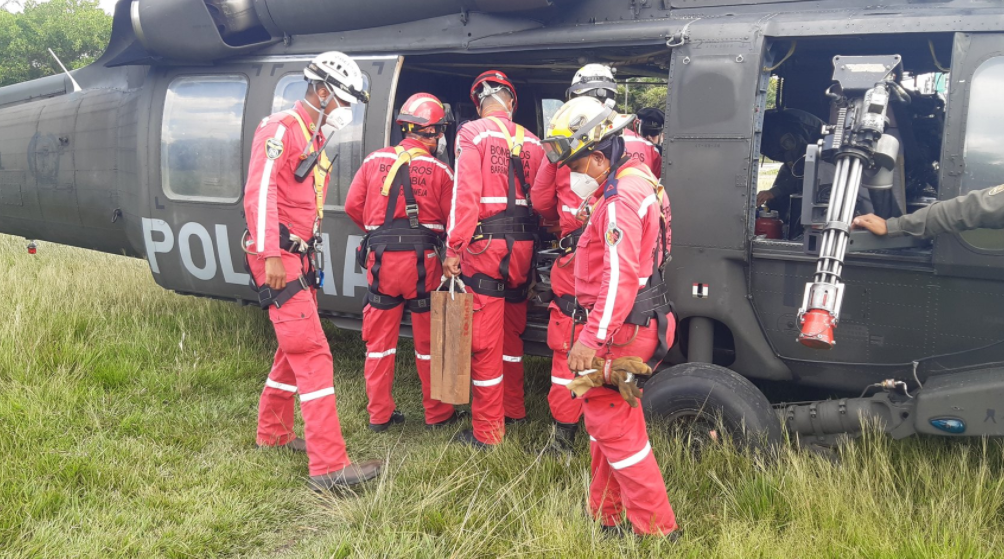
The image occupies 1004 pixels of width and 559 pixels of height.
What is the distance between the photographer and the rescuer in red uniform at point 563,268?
387 centimetres

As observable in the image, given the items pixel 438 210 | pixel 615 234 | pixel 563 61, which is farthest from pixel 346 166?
pixel 615 234

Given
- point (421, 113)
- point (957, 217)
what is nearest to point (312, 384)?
point (421, 113)

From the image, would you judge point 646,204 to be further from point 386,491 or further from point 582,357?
point 386,491

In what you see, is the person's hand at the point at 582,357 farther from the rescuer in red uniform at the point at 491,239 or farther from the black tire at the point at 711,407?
the rescuer in red uniform at the point at 491,239

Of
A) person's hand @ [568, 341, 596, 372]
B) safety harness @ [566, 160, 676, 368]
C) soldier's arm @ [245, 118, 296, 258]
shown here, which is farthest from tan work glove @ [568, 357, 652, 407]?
soldier's arm @ [245, 118, 296, 258]


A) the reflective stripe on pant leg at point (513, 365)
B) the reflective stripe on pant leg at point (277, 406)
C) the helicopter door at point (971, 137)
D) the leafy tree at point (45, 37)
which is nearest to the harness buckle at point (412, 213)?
the reflective stripe on pant leg at point (513, 365)

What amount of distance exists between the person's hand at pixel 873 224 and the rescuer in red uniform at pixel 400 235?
231 cm

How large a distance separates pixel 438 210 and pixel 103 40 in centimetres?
2772

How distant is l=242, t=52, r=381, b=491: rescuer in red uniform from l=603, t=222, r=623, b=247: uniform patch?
64.2 inches

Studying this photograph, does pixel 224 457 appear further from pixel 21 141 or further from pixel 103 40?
pixel 103 40

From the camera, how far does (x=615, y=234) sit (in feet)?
8.79

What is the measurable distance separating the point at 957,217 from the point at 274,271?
3033mm

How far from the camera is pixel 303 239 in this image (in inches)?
147

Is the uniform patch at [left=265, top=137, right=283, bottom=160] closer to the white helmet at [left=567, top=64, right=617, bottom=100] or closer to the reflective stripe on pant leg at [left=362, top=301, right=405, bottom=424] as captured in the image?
the reflective stripe on pant leg at [left=362, top=301, right=405, bottom=424]
